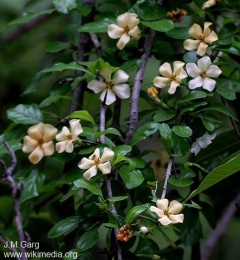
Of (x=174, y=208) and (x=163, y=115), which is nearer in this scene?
(x=174, y=208)

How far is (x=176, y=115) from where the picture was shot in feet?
3.45

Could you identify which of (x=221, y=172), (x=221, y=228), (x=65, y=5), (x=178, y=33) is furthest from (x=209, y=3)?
(x=221, y=228)

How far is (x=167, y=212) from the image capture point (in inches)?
33.9

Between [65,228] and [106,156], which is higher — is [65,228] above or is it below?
below

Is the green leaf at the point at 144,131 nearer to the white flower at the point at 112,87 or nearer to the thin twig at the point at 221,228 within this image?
the white flower at the point at 112,87

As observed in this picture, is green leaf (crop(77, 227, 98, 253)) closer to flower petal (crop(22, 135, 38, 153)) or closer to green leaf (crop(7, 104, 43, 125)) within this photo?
flower petal (crop(22, 135, 38, 153))

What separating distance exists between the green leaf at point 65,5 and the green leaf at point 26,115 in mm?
225

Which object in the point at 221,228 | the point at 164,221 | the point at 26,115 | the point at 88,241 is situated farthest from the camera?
the point at 221,228

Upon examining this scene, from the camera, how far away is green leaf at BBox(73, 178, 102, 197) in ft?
2.93

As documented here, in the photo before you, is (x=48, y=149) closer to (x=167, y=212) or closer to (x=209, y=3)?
(x=167, y=212)

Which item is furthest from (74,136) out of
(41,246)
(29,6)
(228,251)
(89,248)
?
(228,251)

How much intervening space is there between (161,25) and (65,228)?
0.44 meters

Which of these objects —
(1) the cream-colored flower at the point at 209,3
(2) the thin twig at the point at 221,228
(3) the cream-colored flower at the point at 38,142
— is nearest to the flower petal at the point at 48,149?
(3) the cream-colored flower at the point at 38,142

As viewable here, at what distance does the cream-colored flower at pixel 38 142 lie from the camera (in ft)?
3.35
